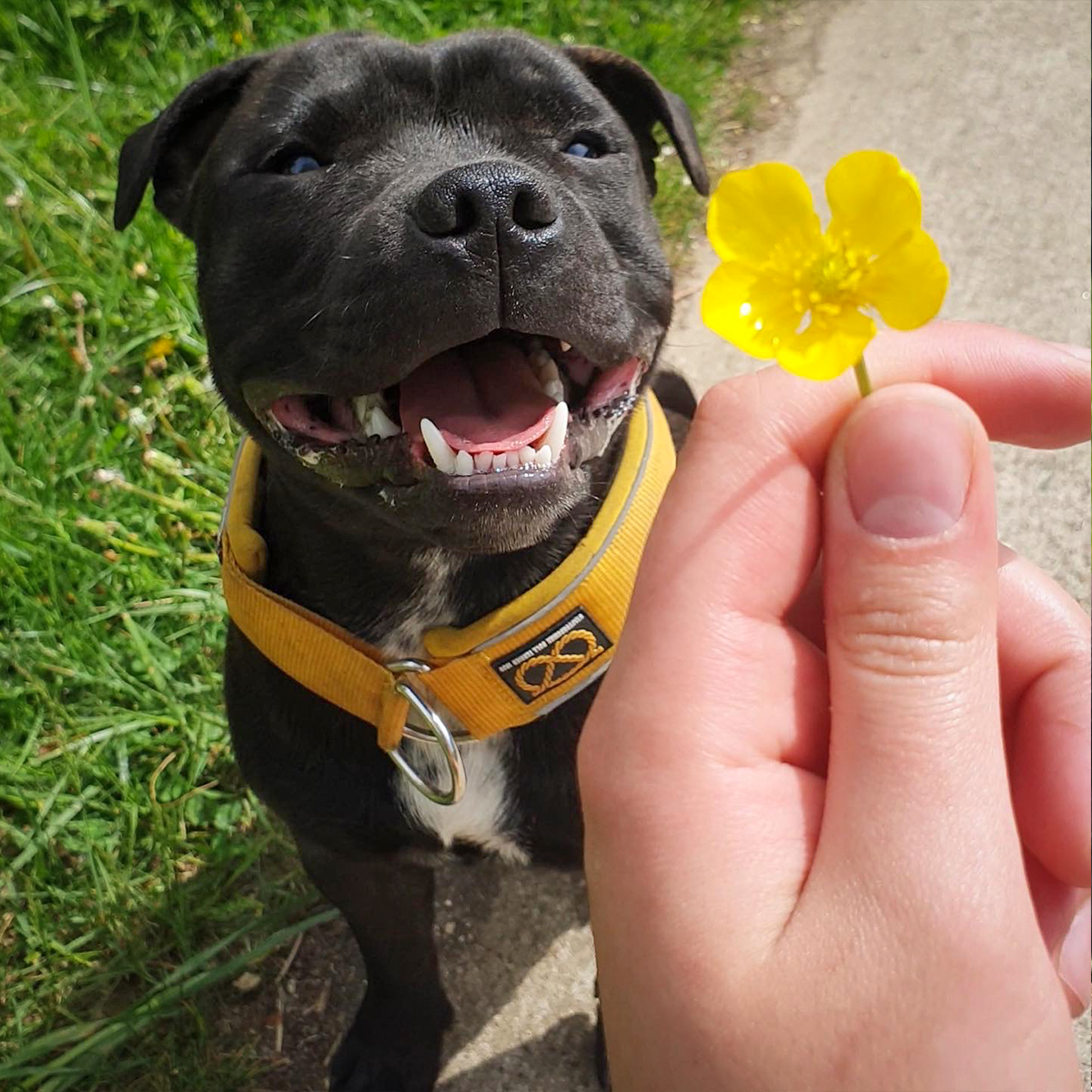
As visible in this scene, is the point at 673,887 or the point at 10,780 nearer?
the point at 673,887

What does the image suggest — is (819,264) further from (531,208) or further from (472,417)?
(472,417)

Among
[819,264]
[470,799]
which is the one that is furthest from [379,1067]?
[819,264]

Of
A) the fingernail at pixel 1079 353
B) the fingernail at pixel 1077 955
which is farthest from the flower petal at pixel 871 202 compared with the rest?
the fingernail at pixel 1077 955

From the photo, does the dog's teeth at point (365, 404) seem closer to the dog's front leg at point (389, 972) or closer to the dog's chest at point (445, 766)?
the dog's chest at point (445, 766)

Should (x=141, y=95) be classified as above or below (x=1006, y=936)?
below

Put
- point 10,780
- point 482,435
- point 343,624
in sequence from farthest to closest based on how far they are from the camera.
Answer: point 10,780 < point 343,624 < point 482,435

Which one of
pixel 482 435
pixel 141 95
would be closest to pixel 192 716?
pixel 482 435

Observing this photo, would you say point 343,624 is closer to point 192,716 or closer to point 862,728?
point 192,716
